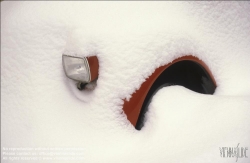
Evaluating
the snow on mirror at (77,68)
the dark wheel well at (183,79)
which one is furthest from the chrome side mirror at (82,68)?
the dark wheel well at (183,79)

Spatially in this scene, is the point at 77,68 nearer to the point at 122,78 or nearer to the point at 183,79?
the point at 122,78

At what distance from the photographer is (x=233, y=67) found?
1.53 m

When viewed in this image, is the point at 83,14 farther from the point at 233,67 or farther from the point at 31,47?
the point at 233,67

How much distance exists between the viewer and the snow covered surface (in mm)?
1135

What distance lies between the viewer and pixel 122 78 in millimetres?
1203

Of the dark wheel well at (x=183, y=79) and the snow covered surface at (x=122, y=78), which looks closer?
the snow covered surface at (x=122, y=78)

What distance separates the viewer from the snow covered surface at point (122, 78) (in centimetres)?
113

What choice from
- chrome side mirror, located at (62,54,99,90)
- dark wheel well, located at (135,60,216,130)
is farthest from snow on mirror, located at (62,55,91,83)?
dark wheel well, located at (135,60,216,130)

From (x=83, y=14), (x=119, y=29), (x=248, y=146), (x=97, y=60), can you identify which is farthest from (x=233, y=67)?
(x=83, y=14)

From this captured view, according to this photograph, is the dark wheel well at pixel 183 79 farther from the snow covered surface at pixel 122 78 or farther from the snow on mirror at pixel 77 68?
the snow on mirror at pixel 77 68

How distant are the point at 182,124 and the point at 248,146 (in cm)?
32

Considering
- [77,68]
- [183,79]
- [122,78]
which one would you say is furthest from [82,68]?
[183,79]

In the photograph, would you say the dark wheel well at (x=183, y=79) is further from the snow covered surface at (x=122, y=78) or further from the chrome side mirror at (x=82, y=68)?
the chrome side mirror at (x=82, y=68)

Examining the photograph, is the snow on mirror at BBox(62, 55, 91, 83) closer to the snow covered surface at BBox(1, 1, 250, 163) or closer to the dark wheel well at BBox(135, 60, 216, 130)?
the snow covered surface at BBox(1, 1, 250, 163)
